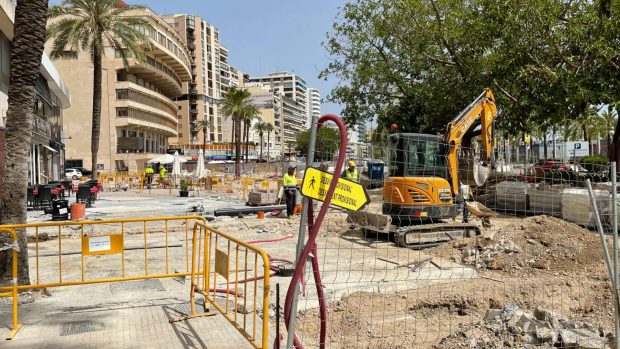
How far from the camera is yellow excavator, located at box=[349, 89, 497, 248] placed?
11375 millimetres

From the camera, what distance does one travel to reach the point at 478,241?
34.6ft

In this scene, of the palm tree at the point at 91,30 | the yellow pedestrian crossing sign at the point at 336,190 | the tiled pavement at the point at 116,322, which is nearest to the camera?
the yellow pedestrian crossing sign at the point at 336,190

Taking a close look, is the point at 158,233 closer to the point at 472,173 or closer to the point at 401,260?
the point at 401,260

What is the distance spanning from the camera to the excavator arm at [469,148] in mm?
12344

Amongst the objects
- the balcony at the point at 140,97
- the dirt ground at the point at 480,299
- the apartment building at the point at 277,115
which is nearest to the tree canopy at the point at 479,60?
the dirt ground at the point at 480,299

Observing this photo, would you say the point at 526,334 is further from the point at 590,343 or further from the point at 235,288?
the point at 235,288

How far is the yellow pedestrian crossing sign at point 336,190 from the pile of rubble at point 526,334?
237 centimetres

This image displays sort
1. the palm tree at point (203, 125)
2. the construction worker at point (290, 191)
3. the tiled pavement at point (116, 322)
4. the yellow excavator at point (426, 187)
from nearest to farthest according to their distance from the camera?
the tiled pavement at point (116, 322) < the yellow excavator at point (426, 187) < the construction worker at point (290, 191) < the palm tree at point (203, 125)

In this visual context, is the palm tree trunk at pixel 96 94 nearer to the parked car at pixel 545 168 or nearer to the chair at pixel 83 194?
the chair at pixel 83 194

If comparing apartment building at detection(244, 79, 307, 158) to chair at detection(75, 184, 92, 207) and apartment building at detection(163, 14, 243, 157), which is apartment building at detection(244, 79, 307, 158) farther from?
chair at detection(75, 184, 92, 207)

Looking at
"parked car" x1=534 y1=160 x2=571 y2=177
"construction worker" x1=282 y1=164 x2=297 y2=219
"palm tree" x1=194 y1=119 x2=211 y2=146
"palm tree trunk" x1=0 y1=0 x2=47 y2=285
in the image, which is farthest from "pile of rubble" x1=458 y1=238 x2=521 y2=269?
"palm tree" x1=194 y1=119 x2=211 y2=146

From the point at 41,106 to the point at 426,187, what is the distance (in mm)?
28517

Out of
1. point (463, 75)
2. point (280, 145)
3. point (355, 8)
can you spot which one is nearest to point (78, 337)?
point (463, 75)

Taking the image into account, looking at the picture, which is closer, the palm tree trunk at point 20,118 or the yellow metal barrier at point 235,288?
the yellow metal barrier at point 235,288
